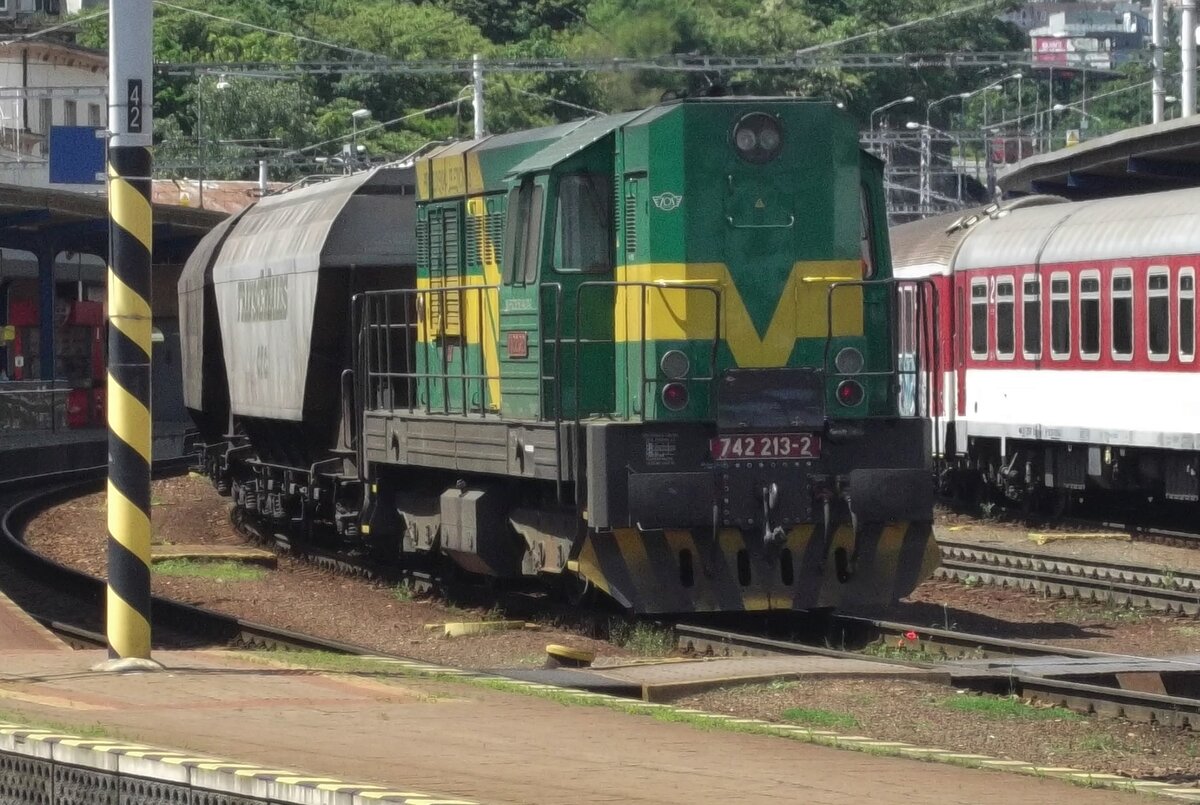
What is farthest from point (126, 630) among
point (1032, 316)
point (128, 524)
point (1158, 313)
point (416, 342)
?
point (1032, 316)

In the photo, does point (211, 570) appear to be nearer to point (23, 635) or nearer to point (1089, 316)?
point (23, 635)

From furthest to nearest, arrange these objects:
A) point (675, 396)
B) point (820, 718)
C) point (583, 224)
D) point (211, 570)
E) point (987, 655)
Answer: point (211, 570) < point (583, 224) < point (675, 396) < point (987, 655) < point (820, 718)

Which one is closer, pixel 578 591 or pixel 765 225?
pixel 765 225

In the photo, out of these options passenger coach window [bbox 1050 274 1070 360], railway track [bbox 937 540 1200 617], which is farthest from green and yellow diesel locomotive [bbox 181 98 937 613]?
passenger coach window [bbox 1050 274 1070 360]

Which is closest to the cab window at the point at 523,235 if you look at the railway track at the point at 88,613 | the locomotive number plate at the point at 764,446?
the locomotive number plate at the point at 764,446

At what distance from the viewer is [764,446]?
42.9 feet

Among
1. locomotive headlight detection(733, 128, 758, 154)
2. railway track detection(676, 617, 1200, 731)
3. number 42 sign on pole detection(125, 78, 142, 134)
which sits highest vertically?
locomotive headlight detection(733, 128, 758, 154)

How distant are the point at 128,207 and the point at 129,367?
0.89 metres

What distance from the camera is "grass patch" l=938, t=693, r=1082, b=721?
33.5 feet

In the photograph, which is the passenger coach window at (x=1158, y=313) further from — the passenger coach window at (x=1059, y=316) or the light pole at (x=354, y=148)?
the light pole at (x=354, y=148)

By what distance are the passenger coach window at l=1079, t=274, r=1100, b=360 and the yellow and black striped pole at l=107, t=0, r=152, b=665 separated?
557 inches

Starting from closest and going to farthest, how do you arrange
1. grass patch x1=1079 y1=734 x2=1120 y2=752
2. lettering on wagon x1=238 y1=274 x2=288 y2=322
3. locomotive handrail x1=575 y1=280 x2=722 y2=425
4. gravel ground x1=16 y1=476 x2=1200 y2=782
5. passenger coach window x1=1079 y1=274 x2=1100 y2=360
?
grass patch x1=1079 y1=734 x2=1120 y2=752
gravel ground x1=16 y1=476 x2=1200 y2=782
locomotive handrail x1=575 y1=280 x2=722 y2=425
lettering on wagon x1=238 y1=274 x2=288 y2=322
passenger coach window x1=1079 y1=274 x2=1100 y2=360

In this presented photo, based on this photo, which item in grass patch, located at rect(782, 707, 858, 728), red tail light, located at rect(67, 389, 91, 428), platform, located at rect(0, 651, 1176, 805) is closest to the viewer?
platform, located at rect(0, 651, 1176, 805)

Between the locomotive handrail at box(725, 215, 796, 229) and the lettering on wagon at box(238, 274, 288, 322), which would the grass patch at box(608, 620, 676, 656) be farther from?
the lettering on wagon at box(238, 274, 288, 322)
